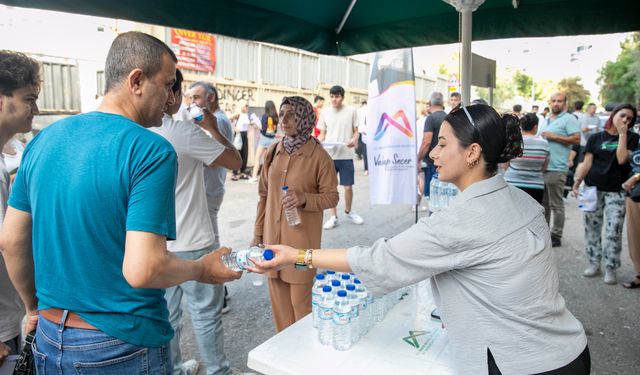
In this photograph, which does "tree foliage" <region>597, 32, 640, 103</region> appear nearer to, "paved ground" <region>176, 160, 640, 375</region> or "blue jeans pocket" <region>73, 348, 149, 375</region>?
"paved ground" <region>176, 160, 640, 375</region>

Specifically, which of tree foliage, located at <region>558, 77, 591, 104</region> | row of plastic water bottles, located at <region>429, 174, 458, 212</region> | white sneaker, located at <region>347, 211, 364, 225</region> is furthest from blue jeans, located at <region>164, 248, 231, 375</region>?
tree foliage, located at <region>558, 77, 591, 104</region>

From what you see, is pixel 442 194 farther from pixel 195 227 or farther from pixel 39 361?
pixel 39 361

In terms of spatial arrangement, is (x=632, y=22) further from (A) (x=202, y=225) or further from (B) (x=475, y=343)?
(A) (x=202, y=225)

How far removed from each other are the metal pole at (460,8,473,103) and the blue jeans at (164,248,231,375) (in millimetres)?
1997

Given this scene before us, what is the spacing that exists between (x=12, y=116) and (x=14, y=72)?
19 centimetres

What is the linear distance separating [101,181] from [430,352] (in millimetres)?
1437

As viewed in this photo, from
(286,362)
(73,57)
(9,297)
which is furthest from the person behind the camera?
(73,57)

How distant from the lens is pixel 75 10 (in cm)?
252

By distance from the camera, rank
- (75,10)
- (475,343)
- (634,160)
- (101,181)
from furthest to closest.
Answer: (634,160), (75,10), (475,343), (101,181)

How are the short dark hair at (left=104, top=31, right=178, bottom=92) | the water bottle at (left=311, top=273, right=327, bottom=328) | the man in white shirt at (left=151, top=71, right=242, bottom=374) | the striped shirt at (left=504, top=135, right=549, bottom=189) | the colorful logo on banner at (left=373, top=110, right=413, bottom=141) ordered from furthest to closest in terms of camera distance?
the striped shirt at (left=504, top=135, right=549, bottom=189)
the colorful logo on banner at (left=373, top=110, right=413, bottom=141)
the man in white shirt at (left=151, top=71, right=242, bottom=374)
the water bottle at (left=311, top=273, right=327, bottom=328)
the short dark hair at (left=104, top=31, right=178, bottom=92)

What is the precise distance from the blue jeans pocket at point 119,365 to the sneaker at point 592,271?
520 centimetres

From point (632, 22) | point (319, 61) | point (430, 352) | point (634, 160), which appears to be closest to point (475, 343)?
point (430, 352)

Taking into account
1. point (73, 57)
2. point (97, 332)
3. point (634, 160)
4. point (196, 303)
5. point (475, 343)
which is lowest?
point (196, 303)

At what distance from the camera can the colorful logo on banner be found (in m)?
3.33
